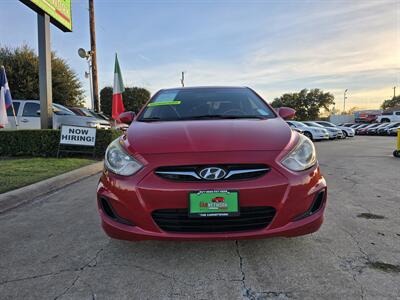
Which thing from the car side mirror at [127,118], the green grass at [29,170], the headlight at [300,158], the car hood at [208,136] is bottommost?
the green grass at [29,170]

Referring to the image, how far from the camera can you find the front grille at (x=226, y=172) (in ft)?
7.25

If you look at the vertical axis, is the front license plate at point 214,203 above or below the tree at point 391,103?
below

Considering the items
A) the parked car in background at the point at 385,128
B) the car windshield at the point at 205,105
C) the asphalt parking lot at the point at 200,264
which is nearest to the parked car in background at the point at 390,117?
the parked car in background at the point at 385,128

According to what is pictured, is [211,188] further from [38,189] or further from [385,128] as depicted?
[385,128]

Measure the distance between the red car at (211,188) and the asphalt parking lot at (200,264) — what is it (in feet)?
0.98

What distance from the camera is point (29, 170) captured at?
20.2 feet

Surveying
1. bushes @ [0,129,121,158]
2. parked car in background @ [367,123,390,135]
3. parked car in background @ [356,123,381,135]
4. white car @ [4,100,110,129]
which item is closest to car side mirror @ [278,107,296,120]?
bushes @ [0,129,121,158]

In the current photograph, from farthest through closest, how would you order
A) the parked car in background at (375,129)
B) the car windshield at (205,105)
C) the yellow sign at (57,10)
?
the parked car in background at (375,129) → the yellow sign at (57,10) → the car windshield at (205,105)

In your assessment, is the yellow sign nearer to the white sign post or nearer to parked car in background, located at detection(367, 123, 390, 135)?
the white sign post

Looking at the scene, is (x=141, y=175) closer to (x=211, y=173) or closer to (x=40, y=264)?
(x=211, y=173)

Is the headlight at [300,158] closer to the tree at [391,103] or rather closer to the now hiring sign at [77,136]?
the now hiring sign at [77,136]

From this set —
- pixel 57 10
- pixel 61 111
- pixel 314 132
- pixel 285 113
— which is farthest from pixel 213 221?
pixel 314 132

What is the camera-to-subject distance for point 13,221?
359 cm

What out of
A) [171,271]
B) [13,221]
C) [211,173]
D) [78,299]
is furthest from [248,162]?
[13,221]
